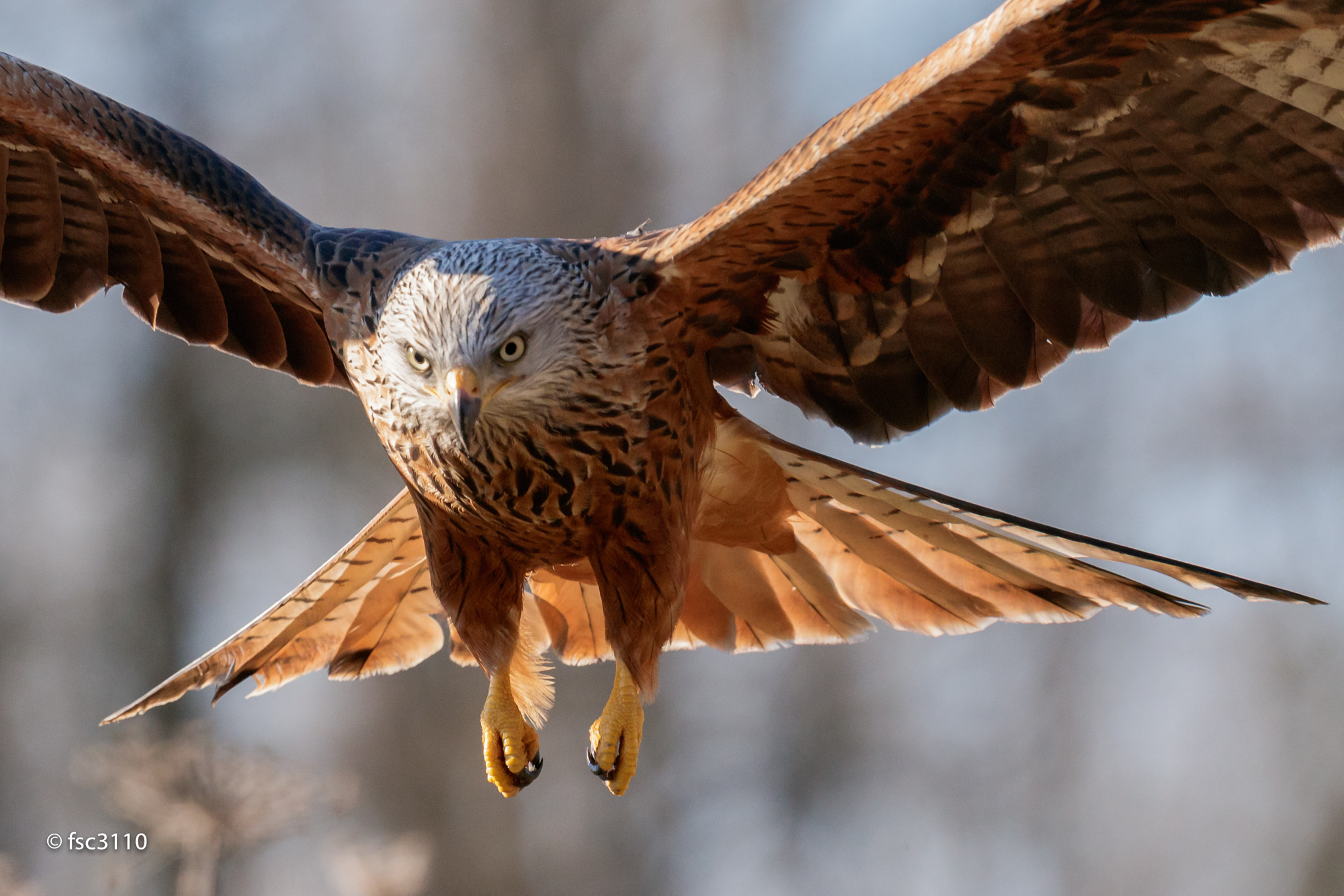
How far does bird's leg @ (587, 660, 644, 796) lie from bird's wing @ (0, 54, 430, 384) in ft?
4.85

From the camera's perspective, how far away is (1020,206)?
3.48m

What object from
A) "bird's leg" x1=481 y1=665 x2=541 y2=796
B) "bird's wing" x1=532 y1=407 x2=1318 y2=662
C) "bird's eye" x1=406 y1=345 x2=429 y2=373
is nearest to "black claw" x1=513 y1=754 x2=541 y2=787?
"bird's leg" x1=481 y1=665 x2=541 y2=796

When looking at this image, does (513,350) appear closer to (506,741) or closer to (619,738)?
(619,738)

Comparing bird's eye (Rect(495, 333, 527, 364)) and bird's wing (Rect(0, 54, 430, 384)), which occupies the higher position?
bird's wing (Rect(0, 54, 430, 384))

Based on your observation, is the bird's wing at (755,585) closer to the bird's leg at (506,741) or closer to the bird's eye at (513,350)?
the bird's leg at (506,741)

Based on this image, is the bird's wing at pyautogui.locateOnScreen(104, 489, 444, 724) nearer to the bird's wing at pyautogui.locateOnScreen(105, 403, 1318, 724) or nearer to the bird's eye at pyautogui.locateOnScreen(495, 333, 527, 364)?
the bird's wing at pyautogui.locateOnScreen(105, 403, 1318, 724)

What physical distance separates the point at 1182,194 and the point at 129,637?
34.6ft

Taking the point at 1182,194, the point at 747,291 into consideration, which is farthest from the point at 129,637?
the point at 1182,194

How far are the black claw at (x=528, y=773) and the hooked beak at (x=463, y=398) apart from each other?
4.21 feet

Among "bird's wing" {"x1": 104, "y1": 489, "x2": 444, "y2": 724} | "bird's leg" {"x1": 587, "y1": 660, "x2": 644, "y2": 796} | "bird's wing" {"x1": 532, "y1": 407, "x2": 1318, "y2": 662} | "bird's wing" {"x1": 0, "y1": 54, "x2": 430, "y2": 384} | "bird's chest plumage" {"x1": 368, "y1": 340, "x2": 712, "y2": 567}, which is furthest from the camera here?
"bird's wing" {"x1": 104, "y1": 489, "x2": 444, "y2": 724}

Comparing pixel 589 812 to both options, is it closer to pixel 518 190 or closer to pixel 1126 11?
pixel 518 190

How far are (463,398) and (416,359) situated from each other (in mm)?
311

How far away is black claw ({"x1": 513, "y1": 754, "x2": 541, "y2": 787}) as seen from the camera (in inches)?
144

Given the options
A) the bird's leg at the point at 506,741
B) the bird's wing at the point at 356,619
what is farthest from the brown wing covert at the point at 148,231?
the bird's leg at the point at 506,741
